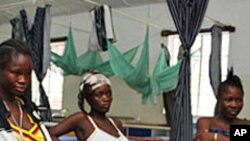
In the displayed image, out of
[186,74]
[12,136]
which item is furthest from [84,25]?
[12,136]

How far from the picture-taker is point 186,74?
2621 millimetres

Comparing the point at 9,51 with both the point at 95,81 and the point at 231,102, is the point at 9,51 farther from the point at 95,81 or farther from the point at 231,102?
the point at 231,102

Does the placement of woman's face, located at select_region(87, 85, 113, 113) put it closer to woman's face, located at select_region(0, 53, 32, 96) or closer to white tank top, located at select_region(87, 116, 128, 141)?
white tank top, located at select_region(87, 116, 128, 141)

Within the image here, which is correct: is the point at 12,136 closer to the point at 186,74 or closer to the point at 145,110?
the point at 186,74

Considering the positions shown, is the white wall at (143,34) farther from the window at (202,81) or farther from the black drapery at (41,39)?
the black drapery at (41,39)

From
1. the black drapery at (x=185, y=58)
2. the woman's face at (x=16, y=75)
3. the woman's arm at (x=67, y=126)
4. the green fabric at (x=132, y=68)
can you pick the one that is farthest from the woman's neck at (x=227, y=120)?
the green fabric at (x=132, y=68)

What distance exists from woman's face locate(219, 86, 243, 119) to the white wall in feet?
13.7

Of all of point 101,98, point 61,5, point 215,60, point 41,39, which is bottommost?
point 101,98

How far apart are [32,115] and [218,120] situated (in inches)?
34.5

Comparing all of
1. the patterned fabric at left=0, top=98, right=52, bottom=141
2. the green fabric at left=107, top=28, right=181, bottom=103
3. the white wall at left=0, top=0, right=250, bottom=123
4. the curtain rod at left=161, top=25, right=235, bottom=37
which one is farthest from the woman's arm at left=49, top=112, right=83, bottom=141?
the curtain rod at left=161, top=25, right=235, bottom=37

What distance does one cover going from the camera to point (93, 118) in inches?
68.7

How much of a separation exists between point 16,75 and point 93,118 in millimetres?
636

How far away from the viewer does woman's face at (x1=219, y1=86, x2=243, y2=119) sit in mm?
1738

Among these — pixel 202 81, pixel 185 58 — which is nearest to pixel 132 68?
pixel 202 81
